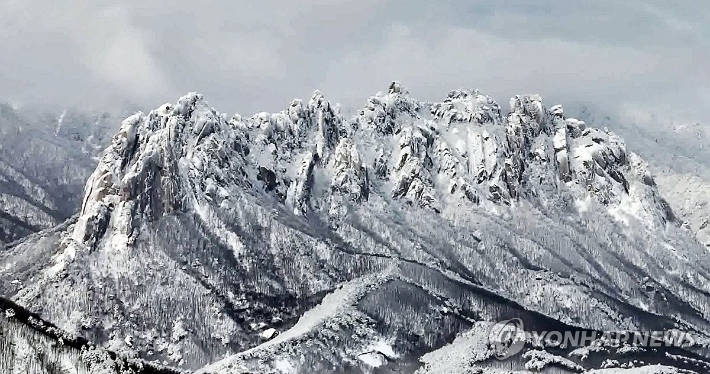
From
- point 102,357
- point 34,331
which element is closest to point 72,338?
point 34,331

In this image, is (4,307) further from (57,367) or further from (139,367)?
(139,367)

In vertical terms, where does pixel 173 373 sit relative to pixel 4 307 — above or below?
below

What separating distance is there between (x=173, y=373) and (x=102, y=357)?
82.6 feet

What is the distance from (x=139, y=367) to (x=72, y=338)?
23.0 m

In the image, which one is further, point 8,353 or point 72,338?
point 72,338

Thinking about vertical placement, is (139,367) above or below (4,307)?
below

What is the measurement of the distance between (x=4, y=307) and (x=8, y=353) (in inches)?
763

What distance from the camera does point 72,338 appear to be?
606 ft

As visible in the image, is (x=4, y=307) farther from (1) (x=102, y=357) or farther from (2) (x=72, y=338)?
(1) (x=102, y=357)

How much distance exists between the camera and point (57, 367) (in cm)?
16850

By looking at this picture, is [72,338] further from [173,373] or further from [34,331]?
[173,373]

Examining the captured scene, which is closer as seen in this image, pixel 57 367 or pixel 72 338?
pixel 57 367

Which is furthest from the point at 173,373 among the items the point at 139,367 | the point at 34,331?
the point at 34,331

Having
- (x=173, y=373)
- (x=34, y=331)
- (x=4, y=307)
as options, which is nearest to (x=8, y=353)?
(x=34, y=331)
